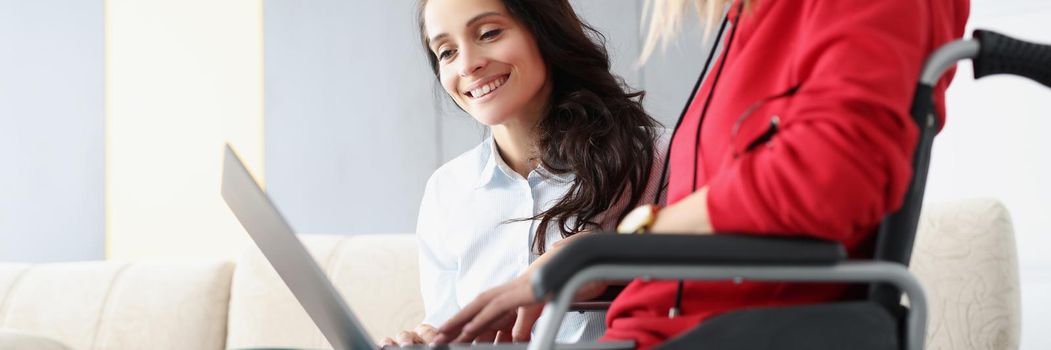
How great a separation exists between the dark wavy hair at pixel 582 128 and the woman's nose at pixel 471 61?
10cm

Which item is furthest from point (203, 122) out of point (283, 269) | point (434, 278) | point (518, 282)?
point (518, 282)

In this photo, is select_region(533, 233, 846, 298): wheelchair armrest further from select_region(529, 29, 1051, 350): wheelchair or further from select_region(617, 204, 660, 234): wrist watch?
select_region(617, 204, 660, 234): wrist watch

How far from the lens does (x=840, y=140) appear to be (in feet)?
2.74

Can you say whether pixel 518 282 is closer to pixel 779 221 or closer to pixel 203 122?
pixel 779 221

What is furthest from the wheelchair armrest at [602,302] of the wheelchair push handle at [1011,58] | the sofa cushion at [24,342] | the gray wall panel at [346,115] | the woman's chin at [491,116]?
the gray wall panel at [346,115]

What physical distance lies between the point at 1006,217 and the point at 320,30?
1.92 m

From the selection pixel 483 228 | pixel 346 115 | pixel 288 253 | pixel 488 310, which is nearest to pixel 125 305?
pixel 346 115

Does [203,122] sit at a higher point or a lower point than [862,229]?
lower

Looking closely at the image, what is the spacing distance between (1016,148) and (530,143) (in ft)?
3.32

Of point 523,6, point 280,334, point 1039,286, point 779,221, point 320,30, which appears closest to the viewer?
point 779,221

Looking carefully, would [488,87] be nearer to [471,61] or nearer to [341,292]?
[471,61]

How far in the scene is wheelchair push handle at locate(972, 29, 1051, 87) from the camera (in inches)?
37.6

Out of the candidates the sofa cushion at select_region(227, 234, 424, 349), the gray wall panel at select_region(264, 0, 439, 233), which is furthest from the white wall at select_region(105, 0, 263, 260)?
the sofa cushion at select_region(227, 234, 424, 349)

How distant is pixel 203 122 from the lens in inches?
127
